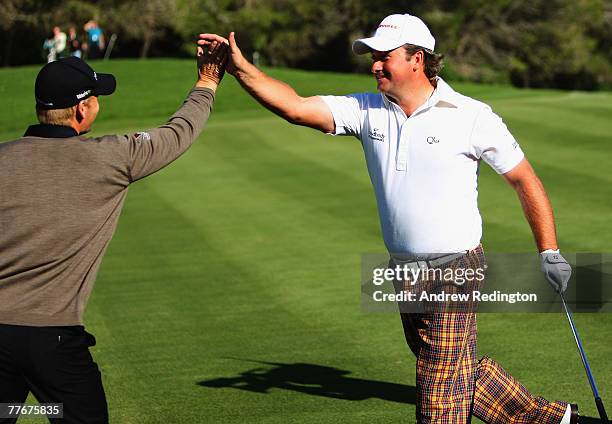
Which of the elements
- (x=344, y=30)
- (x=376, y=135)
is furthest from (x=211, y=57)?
(x=344, y=30)

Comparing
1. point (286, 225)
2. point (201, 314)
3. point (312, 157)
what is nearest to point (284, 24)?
point (312, 157)

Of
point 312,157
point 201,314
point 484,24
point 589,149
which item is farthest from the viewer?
point 484,24

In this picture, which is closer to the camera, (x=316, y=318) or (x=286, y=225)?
(x=316, y=318)

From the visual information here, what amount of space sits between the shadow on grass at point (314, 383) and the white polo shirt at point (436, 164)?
2.05 m

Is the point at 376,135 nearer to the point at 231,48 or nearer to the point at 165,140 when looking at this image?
the point at 231,48

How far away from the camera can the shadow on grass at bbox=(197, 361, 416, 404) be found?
7699mm

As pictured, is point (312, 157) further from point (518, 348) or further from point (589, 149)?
point (518, 348)

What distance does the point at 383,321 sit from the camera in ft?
32.1

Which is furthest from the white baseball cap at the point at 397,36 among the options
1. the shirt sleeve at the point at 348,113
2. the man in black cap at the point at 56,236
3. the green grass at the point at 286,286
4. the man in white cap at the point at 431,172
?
the green grass at the point at 286,286

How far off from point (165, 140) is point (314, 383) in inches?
135

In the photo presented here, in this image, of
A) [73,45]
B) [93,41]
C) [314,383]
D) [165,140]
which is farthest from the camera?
[93,41]

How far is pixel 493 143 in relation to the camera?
18.6 ft

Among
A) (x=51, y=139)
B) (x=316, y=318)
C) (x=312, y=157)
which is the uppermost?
(x=51, y=139)

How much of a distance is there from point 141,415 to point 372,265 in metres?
4.43
